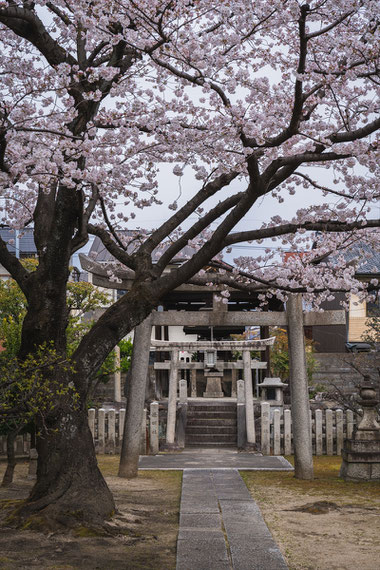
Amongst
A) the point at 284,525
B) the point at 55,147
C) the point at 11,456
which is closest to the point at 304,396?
the point at 284,525

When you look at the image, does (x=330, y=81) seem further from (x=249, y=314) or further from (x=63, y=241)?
(x=249, y=314)

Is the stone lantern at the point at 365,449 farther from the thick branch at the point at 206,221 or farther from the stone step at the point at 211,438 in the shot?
the stone step at the point at 211,438

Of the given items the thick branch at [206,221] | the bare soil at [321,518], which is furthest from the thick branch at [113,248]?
the bare soil at [321,518]

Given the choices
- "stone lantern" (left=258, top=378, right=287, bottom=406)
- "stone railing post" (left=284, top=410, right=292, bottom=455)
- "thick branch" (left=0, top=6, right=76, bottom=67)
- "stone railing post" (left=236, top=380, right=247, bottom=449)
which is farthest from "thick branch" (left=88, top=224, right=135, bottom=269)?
"stone lantern" (left=258, top=378, right=287, bottom=406)

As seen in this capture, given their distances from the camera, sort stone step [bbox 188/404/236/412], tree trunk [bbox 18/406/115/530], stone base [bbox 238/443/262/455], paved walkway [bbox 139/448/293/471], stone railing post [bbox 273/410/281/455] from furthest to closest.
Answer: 1. stone step [bbox 188/404/236/412]
2. stone base [bbox 238/443/262/455]
3. stone railing post [bbox 273/410/281/455]
4. paved walkway [bbox 139/448/293/471]
5. tree trunk [bbox 18/406/115/530]

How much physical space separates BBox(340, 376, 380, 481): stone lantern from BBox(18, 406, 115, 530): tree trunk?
4.98m

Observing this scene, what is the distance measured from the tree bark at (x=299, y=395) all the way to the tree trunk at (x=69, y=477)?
4.76m

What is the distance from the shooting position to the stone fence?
48.5ft

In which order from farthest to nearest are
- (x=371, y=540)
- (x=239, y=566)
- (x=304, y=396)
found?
(x=304, y=396), (x=371, y=540), (x=239, y=566)

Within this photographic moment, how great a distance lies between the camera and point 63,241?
7520 mm

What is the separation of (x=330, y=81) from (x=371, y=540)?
4.44 m

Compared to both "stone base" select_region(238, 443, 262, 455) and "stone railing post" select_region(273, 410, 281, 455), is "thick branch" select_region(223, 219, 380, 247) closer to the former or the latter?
"stone railing post" select_region(273, 410, 281, 455)

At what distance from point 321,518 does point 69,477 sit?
299cm

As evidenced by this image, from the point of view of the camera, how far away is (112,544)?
6.09 metres
